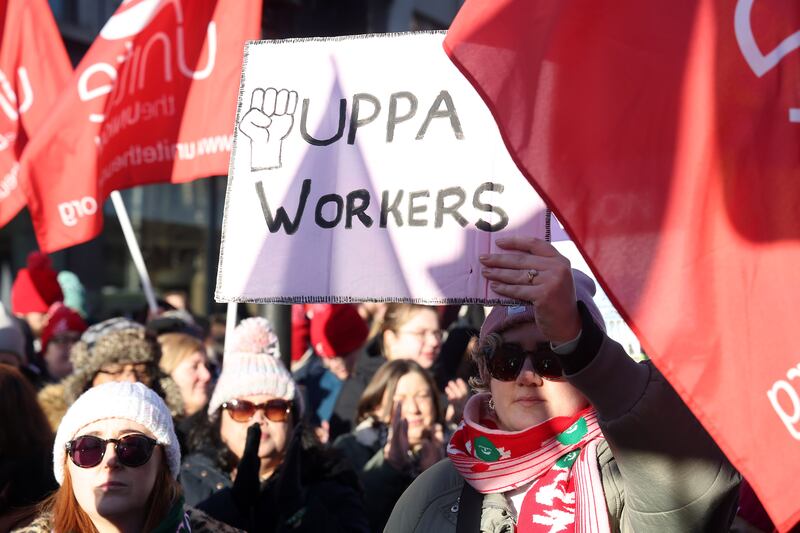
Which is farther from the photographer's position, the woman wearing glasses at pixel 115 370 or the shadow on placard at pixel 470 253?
the woman wearing glasses at pixel 115 370

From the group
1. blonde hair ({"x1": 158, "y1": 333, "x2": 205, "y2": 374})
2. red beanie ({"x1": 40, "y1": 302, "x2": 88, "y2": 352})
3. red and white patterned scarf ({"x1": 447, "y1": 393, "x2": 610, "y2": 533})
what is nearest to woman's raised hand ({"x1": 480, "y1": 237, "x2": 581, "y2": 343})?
red and white patterned scarf ({"x1": 447, "y1": 393, "x2": 610, "y2": 533})

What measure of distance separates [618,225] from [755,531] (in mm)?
1339

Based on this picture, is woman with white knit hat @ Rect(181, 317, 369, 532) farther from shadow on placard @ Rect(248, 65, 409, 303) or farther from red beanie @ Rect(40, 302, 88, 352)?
red beanie @ Rect(40, 302, 88, 352)

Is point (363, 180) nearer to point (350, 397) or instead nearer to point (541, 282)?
point (541, 282)

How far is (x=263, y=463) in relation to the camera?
4297mm

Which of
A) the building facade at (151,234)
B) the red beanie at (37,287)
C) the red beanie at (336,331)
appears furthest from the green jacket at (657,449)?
the building facade at (151,234)

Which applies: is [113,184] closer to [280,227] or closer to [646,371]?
[280,227]

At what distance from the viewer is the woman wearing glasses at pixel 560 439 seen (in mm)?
2164

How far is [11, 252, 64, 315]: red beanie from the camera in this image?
8469 mm

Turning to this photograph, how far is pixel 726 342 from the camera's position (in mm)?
2033

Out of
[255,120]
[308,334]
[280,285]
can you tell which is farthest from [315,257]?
[308,334]

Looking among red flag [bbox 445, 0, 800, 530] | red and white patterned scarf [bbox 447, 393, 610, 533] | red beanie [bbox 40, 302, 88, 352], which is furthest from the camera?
red beanie [bbox 40, 302, 88, 352]

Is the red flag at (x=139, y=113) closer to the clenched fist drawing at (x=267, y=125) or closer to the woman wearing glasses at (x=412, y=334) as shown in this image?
the woman wearing glasses at (x=412, y=334)

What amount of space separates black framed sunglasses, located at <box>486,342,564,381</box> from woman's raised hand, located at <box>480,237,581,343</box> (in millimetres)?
470
